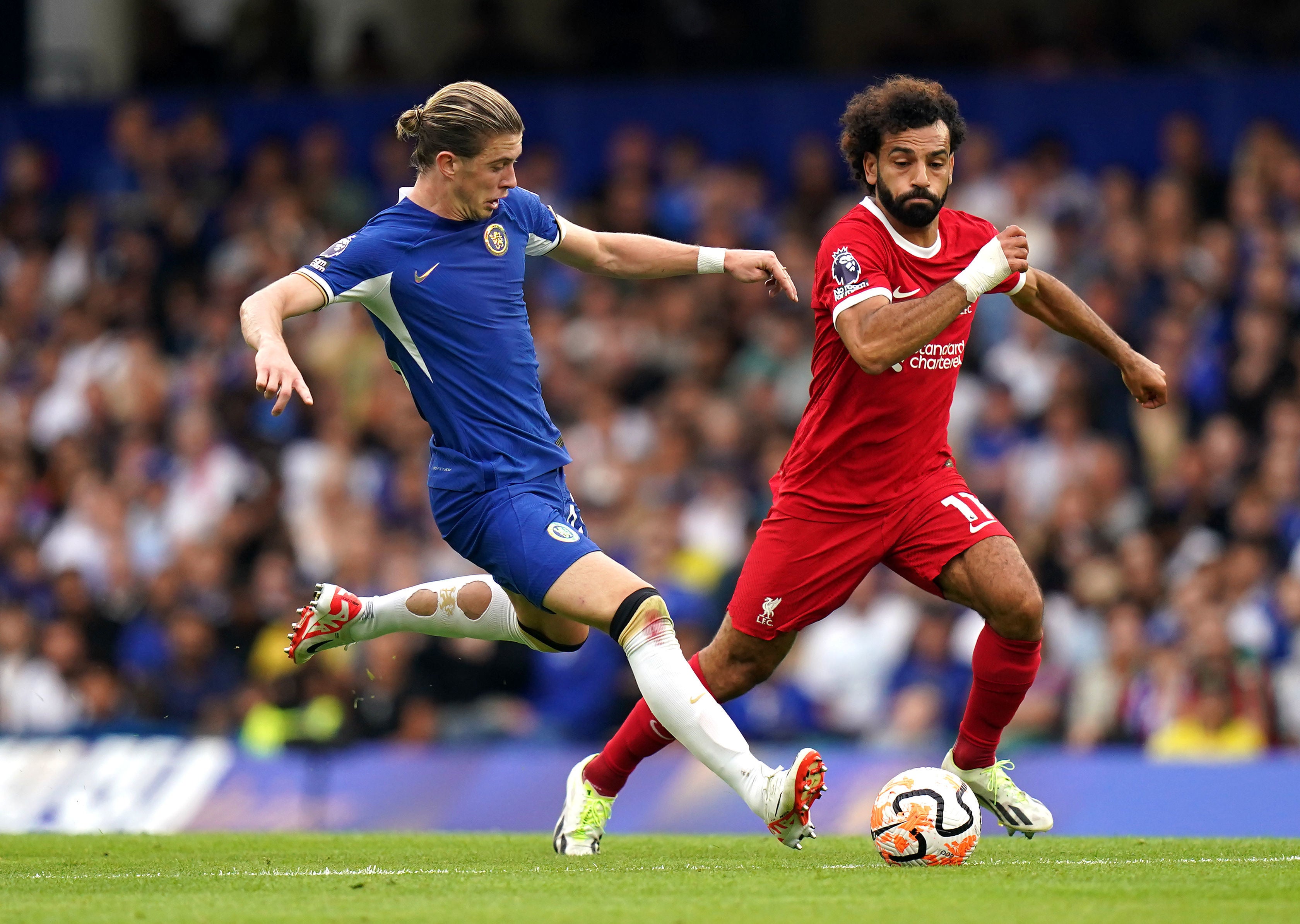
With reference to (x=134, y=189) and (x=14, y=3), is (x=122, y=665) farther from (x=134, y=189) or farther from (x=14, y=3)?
(x=14, y=3)

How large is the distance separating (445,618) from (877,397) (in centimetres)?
196

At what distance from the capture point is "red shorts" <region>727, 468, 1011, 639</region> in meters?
7.33

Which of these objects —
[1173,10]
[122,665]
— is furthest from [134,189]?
[1173,10]

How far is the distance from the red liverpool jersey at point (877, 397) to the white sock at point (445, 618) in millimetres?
1191

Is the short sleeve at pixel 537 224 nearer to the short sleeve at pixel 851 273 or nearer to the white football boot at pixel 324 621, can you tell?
the short sleeve at pixel 851 273

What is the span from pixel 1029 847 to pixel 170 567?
8821mm

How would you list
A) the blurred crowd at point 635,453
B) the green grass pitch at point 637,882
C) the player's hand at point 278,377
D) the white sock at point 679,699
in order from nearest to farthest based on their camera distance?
1. the green grass pitch at point 637,882
2. the player's hand at point 278,377
3. the white sock at point 679,699
4. the blurred crowd at point 635,453

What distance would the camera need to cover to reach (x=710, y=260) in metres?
7.73

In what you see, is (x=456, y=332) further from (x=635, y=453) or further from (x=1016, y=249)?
(x=635, y=453)

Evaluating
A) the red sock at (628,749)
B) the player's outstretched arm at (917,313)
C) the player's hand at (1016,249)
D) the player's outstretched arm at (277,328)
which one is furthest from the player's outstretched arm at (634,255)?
the red sock at (628,749)

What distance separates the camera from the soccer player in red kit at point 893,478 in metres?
7.20

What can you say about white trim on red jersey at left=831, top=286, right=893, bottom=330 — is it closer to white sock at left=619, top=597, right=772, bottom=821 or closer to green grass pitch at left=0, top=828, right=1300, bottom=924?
white sock at left=619, top=597, right=772, bottom=821

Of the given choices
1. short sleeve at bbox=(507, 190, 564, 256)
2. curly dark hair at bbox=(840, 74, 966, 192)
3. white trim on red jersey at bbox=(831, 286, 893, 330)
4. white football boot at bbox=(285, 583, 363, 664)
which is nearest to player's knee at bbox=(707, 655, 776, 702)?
white trim on red jersey at bbox=(831, 286, 893, 330)

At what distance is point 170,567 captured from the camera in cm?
1487
